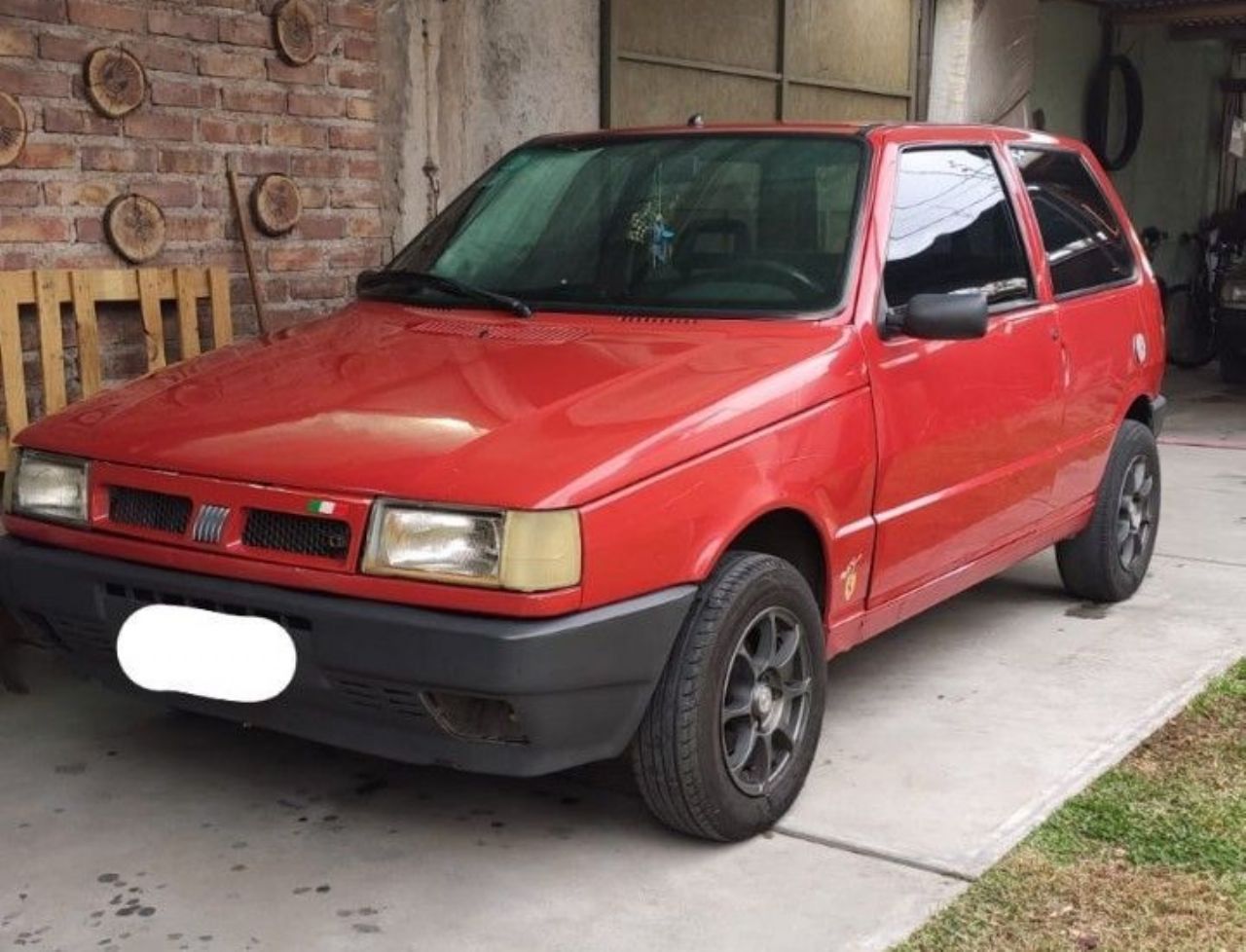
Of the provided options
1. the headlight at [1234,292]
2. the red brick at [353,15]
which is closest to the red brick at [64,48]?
Result: the red brick at [353,15]

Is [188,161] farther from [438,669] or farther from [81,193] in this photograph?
[438,669]

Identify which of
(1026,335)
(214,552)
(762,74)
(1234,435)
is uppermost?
(762,74)

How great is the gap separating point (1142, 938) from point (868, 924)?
1.68 feet

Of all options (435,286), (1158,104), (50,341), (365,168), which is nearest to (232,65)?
(365,168)

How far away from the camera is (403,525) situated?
2.85m

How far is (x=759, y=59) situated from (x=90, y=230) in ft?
15.8

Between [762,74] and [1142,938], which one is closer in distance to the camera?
[1142,938]

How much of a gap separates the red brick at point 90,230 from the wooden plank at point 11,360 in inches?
20.6

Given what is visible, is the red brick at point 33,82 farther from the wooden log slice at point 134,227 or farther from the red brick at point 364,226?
the red brick at point 364,226

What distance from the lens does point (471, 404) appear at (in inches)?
124

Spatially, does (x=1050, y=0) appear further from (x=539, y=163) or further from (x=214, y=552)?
(x=214, y=552)

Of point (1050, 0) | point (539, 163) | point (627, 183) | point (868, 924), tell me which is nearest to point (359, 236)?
point (539, 163)

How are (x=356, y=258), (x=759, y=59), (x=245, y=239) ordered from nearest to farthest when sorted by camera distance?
1. (x=245, y=239)
2. (x=356, y=258)
3. (x=759, y=59)

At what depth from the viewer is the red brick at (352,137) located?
5906 mm
